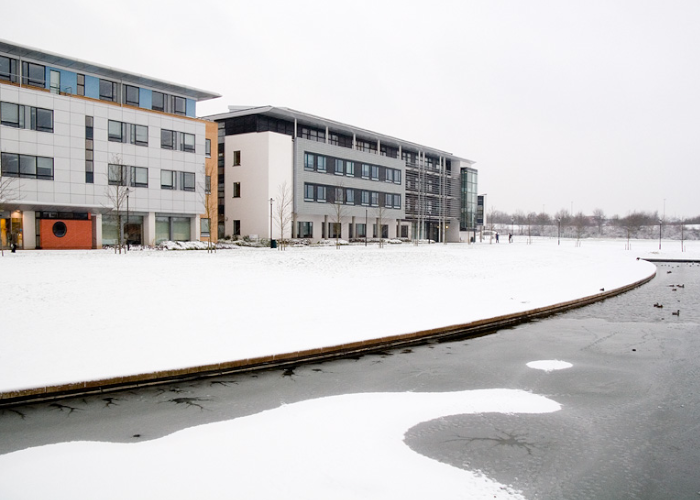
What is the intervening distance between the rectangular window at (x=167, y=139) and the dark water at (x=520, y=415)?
4155cm

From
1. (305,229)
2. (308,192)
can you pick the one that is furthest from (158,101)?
(305,229)

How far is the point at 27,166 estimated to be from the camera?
125 feet

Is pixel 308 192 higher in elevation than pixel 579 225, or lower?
higher

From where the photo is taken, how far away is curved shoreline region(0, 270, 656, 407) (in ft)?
25.4

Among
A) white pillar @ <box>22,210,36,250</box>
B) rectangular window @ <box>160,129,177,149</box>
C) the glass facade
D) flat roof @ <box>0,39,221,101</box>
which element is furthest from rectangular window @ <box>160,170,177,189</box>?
the glass facade

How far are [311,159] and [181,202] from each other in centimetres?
1806

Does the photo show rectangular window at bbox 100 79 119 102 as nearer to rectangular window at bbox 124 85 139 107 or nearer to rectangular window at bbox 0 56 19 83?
rectangular window at bbox 124 85 139 107

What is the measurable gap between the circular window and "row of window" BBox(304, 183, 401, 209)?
26993 mm

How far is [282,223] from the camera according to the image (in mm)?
54625

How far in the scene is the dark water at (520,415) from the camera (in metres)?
5.15

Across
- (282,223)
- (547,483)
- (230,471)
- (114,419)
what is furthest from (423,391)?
(282,223)

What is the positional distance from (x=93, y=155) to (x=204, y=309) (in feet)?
114

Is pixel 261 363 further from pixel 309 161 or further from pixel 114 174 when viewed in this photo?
pixel 309 161

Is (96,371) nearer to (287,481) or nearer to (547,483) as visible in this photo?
(287,481)
